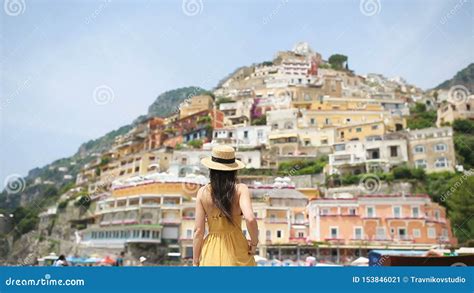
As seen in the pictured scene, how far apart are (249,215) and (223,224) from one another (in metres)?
0.18

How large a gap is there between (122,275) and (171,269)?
0.87 ft

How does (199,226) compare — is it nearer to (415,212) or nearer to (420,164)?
(415,212)

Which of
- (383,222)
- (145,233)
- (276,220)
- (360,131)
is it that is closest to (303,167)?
(360,131)

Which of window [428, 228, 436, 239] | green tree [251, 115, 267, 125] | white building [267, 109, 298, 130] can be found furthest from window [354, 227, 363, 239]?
green tree [251, 115, 267, 125]

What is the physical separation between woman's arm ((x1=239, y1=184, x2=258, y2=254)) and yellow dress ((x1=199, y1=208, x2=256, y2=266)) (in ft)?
0.18

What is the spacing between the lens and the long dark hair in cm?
222

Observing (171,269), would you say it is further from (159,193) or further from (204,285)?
(159,193)

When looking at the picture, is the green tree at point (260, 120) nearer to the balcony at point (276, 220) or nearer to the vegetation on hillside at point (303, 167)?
the vegetation on hillside at point (303, 167)

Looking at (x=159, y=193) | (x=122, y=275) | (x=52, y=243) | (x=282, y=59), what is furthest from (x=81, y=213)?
(x=282, y=59)

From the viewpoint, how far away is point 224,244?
2.24 meters

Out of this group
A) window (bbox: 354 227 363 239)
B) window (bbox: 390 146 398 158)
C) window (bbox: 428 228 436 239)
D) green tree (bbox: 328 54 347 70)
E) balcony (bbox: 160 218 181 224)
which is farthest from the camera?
green tree (bbox: 328 54 347 70)

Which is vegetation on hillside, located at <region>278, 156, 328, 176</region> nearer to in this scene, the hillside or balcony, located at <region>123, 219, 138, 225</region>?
balcony, located at <region>123, 219, 138, 225</region>

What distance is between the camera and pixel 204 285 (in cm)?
223

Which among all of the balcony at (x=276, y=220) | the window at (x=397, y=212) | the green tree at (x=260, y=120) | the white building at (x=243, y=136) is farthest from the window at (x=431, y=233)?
the green tree at (x=260, y=120)
